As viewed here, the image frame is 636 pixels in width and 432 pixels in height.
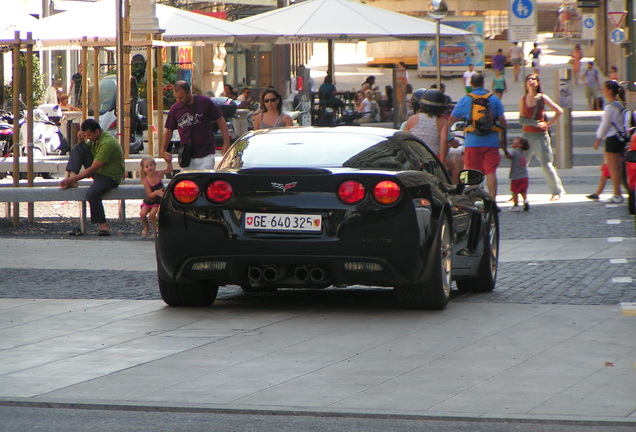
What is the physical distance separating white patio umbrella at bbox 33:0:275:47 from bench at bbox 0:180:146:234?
4.15 m

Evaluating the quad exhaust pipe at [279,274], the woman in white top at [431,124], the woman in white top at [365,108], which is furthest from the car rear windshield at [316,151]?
the woman in white top at [365,108]

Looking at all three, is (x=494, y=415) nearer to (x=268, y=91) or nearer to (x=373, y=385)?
(x=373, y=385)

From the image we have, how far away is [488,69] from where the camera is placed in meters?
64.9

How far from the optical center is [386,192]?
8422 millimetres

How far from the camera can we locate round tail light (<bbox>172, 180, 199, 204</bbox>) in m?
8.66

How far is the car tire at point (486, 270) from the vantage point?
10.1 m

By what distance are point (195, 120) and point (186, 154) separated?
39 centimetres

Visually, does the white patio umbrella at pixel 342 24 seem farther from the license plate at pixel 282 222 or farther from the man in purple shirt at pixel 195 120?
the license plate at pixel 282 222

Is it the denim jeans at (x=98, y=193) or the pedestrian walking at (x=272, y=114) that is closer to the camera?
the pedestrian walking at (x=272, y=114)

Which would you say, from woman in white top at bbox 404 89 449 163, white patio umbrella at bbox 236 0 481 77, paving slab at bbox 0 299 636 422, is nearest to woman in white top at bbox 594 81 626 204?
woman in white top at bbox 404 89 449 163

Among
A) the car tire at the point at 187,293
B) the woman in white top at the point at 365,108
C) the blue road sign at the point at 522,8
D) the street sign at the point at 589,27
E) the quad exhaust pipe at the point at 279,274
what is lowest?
the car tire at the point at 187,293

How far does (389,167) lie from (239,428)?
351 centimetres

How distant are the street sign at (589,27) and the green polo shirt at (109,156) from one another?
44.3 metres

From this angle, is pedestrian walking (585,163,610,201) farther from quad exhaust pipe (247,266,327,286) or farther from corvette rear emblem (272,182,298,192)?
corvette rear emblem (272,182,298,192)
